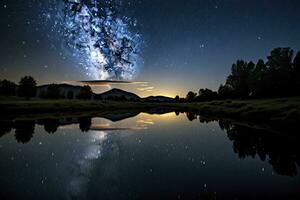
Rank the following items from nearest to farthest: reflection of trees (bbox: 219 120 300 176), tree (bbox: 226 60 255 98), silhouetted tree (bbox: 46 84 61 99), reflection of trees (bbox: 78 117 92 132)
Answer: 1. reflection of trees (bbox: 219 120 300 176)
2. reflection of trees (bbox: 78 117 92 132)
3. tree (bbox: 226 60 255 98)
4. silhouetted tree (bbox: 46 84 61 99)

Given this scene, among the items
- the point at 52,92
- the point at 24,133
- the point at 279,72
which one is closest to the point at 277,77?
the point at 279,72

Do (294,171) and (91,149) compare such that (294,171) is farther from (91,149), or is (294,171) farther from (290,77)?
(290,77)

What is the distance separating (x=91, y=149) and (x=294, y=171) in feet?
47.9

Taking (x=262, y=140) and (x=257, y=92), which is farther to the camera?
(x=257, y=92)

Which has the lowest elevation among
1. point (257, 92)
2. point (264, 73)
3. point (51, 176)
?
point (51, 176)

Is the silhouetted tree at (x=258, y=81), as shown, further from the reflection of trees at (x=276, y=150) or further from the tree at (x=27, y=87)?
the tree at (x=27, y=87)

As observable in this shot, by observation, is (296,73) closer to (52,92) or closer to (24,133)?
(24,133)

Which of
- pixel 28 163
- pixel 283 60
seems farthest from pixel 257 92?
pixel 28 163

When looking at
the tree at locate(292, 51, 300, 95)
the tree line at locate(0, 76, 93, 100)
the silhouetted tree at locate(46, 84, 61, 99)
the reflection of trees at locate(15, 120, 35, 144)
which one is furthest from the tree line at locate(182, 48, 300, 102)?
the silhouetted tree at locate(46, 84, 61, 99)

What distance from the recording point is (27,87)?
462 feet

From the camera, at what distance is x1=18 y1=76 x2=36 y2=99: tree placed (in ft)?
459

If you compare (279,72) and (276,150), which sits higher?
(279,72)

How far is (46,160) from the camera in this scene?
675 inches

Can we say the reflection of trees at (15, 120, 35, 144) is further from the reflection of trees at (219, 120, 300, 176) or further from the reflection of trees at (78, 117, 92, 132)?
the reflection of trees at (219, 120, 300, 176)
